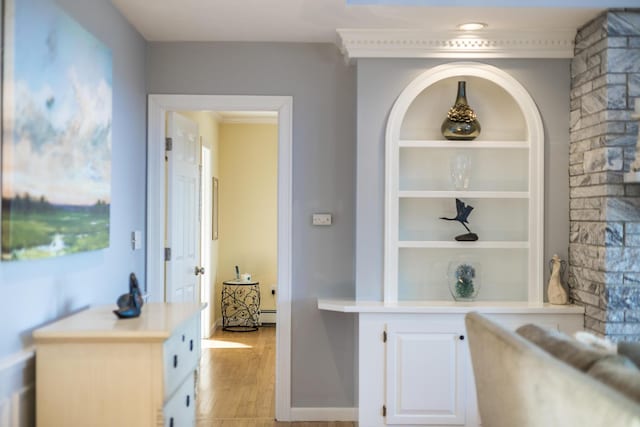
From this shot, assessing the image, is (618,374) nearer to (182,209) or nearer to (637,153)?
(637,153)

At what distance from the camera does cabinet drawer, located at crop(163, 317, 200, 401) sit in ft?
7.65

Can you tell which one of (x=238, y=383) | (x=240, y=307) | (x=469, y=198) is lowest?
(x=238, y=383)

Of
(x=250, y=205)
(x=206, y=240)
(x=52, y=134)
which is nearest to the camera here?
(x=52, y=134)

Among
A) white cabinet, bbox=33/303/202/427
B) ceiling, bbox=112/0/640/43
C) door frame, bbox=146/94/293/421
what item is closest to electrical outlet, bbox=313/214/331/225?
door frame, bbox=146/94/293/421

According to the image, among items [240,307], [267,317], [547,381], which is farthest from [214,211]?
[547,381]

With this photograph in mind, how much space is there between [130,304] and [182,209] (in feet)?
6.95

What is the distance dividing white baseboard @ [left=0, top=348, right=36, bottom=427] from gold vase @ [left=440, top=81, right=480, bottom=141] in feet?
8.80

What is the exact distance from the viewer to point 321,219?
13.6 ft

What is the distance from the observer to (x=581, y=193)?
12.2 ft

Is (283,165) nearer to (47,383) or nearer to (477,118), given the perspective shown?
(477,118)

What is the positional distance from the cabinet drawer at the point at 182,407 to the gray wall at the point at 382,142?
1.41 meters

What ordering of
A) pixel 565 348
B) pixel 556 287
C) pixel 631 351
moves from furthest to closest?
pixel 556 287, pixel 631 351, pixel 565 348

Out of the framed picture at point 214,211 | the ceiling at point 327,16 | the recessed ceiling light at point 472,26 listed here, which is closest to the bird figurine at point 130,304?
the ceiling at point 327,16

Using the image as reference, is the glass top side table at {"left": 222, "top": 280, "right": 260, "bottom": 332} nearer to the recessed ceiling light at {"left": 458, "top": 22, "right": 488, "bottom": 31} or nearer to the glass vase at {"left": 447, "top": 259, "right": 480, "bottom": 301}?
the glass vase at {"left": 447, "top": 259, "right": 480, "bottom": 301}
